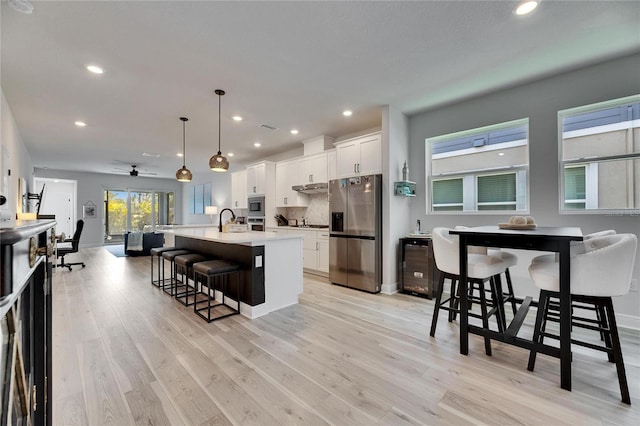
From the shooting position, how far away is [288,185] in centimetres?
595

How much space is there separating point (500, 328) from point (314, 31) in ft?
10.0

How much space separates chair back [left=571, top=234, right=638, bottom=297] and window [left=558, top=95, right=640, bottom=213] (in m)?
1.55

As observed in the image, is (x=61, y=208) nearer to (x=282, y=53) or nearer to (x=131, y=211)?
(x=131, y=211)

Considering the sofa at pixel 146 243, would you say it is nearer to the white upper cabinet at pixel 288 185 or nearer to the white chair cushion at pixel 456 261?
the white upper cabinet at pixel 288 185

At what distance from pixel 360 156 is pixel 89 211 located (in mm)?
10618

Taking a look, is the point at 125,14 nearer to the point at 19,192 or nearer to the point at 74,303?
the point at 74,303

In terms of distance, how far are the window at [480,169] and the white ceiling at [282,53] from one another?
608 mm

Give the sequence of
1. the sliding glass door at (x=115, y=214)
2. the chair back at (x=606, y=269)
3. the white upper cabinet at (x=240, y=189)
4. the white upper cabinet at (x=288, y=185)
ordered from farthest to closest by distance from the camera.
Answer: the sliding glass door at (x=115, y=214)
the white upper cabinet at (x=240, y=189)
the white upper cabinet at (x=288, y=185)
the chair back at (x=606, y=269)

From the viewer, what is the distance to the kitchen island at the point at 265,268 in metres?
3.06

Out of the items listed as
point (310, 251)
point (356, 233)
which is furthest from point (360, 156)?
point (310, 251)

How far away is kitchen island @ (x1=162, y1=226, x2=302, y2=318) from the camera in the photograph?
121 inches

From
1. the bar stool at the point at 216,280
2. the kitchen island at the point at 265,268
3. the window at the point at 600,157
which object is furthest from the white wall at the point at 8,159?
the window at the point at 600,157

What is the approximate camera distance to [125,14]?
2129 millimetres

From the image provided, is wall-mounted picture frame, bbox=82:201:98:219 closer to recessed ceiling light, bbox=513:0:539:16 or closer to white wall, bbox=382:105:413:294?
white wall, bbox=382:105:413:294
